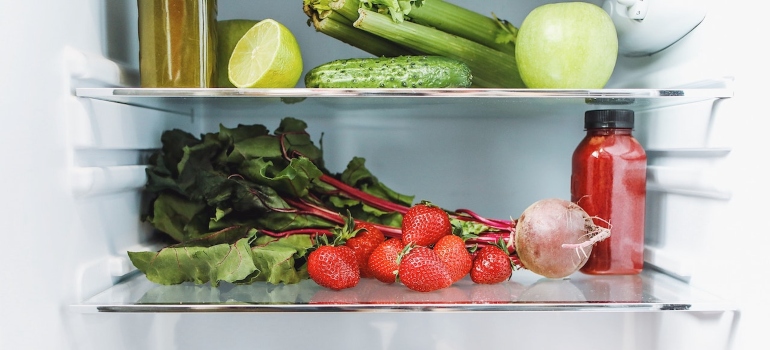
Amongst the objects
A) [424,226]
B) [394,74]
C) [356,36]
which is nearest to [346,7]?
[356,36]

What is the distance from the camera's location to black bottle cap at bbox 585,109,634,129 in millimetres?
1038

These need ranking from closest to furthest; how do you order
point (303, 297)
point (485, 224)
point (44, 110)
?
point (44, 110)
point (303, 297)
point (485, 224)

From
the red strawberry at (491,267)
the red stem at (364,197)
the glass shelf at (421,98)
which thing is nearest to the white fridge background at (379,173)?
the glass shelf at (421,98)

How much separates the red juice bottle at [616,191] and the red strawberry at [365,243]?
15.2 inches

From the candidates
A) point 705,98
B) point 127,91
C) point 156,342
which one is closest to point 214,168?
point 127,91

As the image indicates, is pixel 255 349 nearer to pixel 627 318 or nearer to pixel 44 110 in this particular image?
pixel 44 110

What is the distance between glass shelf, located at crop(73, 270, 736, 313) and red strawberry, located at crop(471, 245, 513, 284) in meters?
0.02

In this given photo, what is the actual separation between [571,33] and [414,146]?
18.0 inches

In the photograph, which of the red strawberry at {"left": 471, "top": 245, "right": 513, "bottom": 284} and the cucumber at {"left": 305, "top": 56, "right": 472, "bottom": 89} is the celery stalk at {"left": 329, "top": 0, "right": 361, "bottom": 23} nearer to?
the cucumber at {"left": 305, "top": 56, "right": 472, "bottom": 89}

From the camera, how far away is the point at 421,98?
3.32 feet

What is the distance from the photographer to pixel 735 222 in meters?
0.90

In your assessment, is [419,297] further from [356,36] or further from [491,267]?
[356,36]

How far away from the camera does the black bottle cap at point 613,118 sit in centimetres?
104

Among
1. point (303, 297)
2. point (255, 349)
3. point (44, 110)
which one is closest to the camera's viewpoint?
point (44, 110)
